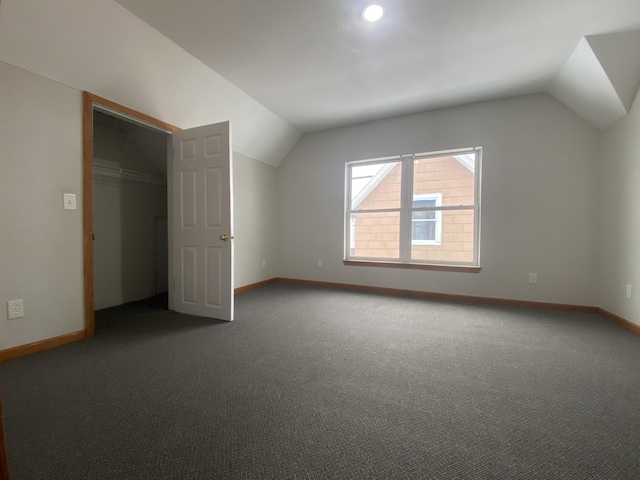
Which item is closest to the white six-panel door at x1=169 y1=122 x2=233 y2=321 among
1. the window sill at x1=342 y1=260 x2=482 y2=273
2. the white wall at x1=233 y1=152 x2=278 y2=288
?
the white wall at x1=233 y1=152 x2=278 y2=288

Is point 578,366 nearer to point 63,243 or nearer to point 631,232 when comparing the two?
point 631,232

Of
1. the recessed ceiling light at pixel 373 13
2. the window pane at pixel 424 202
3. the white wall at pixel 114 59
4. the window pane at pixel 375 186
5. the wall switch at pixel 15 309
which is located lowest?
the wall switch at pixel 15 309

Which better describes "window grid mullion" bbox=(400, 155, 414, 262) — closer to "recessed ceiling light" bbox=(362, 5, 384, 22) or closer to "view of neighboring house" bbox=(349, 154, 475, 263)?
"view of neighboring house" bbox=(349, 154, 475, 263)

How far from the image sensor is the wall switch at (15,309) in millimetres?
1848

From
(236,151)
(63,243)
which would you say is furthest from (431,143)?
(63,243)

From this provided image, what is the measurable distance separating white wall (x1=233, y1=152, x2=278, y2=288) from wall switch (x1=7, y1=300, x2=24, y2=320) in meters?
2.17

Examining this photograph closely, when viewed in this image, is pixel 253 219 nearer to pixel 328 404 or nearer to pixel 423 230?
pixel 423 230

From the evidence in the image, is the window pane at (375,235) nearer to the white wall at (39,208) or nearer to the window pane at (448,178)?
the window pane at (448,178)

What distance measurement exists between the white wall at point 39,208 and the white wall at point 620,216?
4932mm

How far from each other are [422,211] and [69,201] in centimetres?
390

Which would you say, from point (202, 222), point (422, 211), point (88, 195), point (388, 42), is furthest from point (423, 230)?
point (88, 195)

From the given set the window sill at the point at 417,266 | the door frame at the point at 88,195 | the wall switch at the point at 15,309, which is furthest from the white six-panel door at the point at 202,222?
the window sill at the point at 417,266

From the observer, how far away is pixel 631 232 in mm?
2506

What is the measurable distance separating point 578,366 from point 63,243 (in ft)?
12.9
